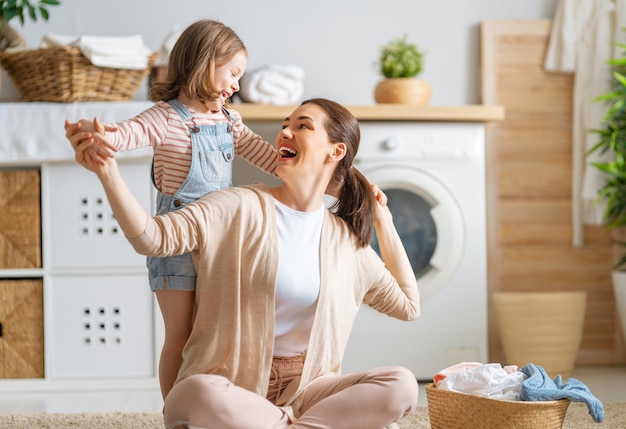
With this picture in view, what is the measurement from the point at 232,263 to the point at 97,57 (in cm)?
138

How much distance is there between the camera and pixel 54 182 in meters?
3.12

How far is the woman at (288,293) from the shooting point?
183 cm

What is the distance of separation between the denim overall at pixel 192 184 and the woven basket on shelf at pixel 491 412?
0.62m

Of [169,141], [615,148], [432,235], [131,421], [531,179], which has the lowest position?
[131,421]

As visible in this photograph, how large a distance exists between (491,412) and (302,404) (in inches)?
16.1

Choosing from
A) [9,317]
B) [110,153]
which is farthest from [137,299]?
[110,153]

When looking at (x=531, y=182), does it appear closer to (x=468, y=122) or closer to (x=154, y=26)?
(x=468, y=122)

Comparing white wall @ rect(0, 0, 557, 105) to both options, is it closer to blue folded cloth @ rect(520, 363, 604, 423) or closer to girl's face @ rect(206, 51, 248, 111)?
girl's face @ rect(206, 51, 248, 111)

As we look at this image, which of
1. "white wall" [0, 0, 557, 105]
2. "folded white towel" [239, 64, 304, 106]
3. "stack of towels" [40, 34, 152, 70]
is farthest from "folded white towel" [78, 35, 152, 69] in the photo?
"white wall" [0, 0, 557, 105]

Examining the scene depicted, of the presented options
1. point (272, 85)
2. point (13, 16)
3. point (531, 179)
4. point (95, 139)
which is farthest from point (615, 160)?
point (95, 139)

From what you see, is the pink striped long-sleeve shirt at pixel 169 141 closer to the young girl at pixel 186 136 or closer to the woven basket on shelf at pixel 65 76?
the young girl at pixel 186 136

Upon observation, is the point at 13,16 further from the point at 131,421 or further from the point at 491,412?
the point at 491,412

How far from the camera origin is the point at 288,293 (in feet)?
6.29

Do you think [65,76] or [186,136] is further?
[65,76]
